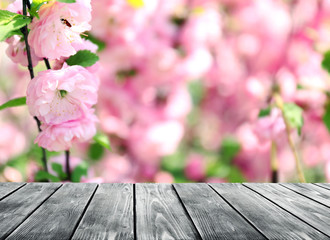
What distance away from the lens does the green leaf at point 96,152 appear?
4.80 feet

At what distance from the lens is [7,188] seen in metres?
0.98

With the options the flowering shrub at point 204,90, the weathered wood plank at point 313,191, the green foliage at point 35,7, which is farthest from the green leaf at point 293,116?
the green foliage at point 35,7

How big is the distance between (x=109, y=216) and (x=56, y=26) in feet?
0.99

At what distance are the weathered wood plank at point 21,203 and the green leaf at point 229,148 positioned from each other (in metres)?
0.67

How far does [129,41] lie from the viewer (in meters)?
1.35

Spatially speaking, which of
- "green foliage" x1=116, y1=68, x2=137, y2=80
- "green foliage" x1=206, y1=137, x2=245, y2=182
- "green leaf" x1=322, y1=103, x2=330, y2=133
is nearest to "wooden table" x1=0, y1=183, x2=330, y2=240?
"green leaf" x1=322, y1=103, x2=330, y2=133

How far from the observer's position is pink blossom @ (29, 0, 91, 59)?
71 cm

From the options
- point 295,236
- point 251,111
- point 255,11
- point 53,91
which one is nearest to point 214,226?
point 295,236

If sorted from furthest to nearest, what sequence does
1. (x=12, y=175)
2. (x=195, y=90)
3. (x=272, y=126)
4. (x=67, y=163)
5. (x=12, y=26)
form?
(x=195, y=90), (x=12, y=175), (x=272, y=126), (x=67, y=163), (x=12, y=26)

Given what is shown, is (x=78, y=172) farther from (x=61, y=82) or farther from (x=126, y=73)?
(x=126, y=73)

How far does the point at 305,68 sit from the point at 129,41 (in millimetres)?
573

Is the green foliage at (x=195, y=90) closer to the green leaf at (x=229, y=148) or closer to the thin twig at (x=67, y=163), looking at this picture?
the green leaf at (x=229, y=148)

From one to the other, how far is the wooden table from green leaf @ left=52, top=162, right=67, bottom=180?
21 mm

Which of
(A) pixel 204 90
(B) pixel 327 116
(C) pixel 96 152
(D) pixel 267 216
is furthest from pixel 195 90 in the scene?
(D) pixel 267 216
